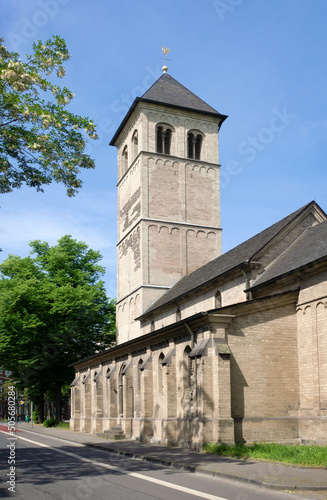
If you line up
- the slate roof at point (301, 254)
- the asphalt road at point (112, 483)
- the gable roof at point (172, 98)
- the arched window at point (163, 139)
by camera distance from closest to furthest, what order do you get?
the asphalt road at point (112, 483)
the slate roof at point (301, 254)
the arched window at point (163, 139)
the gable roof at point (172, 98)

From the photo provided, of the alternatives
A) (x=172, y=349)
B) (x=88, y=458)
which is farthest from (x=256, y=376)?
(x=88, y=458)

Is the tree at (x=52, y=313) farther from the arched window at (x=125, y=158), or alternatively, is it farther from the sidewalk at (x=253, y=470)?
the sidewalk at (x=253, y=470)

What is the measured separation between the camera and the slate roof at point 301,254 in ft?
63.4

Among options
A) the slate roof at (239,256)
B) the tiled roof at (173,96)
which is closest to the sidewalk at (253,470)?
the slate roof at (239,256)

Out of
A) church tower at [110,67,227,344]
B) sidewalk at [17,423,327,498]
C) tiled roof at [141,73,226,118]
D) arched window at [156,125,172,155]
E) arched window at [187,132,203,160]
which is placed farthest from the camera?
arched window at [187,132,203,160]

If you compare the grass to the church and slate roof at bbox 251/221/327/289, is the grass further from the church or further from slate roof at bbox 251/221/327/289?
slate roof at bbox 251/221/327/289

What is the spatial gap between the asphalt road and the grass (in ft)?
7.62

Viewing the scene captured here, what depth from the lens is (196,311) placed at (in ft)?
91.8

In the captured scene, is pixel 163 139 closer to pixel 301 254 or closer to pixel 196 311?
pixel 196 311

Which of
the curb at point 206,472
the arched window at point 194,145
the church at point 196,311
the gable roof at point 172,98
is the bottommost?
the curb at point 206,472

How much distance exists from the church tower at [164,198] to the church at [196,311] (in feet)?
0.27

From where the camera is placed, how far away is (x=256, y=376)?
18625mm

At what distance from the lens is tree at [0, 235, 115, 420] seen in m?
39.5

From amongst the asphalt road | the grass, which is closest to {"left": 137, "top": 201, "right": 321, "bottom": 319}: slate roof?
the grass
